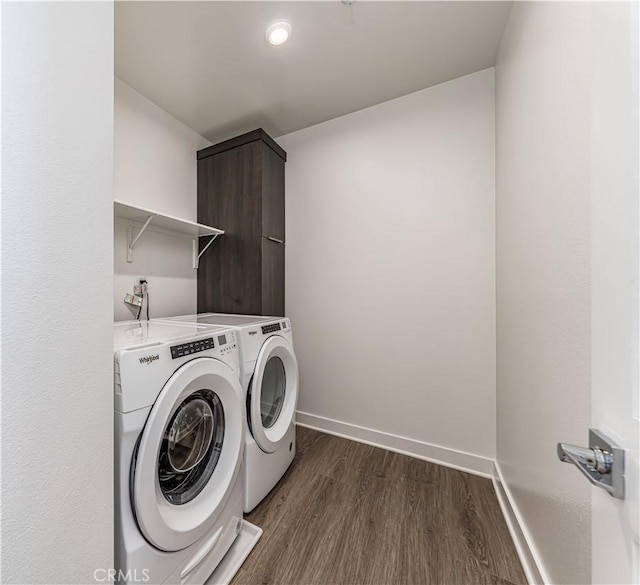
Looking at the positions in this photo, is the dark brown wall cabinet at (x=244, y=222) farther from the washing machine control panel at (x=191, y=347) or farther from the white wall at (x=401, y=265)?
the washing machine control panel at (x=191, y=347)

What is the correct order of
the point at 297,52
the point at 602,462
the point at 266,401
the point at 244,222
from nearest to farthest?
1. the point at 602,462
2. the point at 297,52
3. the point at 266,401
4. the point at 244,222

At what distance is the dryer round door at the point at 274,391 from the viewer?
1.32 meters

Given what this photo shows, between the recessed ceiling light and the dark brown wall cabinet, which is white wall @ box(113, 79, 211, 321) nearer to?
the dark brown wall cabinet

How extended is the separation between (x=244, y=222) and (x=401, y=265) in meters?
1.23

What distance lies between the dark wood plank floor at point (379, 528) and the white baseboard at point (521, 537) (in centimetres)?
4

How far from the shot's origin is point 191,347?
100 cm

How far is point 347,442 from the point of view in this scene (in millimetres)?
1930

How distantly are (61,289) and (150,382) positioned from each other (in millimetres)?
381

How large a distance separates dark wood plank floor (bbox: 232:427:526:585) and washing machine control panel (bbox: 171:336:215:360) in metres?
0.92

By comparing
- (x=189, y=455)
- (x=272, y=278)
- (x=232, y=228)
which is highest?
(x=232, y=228)

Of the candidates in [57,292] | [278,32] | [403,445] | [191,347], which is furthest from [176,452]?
[278,32]

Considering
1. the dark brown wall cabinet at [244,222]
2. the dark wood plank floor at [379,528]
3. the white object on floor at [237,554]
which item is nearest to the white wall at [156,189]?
the dark brown wall cabinet at [244,222]

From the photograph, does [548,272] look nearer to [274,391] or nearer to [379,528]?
[379,528]

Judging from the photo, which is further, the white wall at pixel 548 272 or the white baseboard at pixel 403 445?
the white baseboard at pixel 403 445
